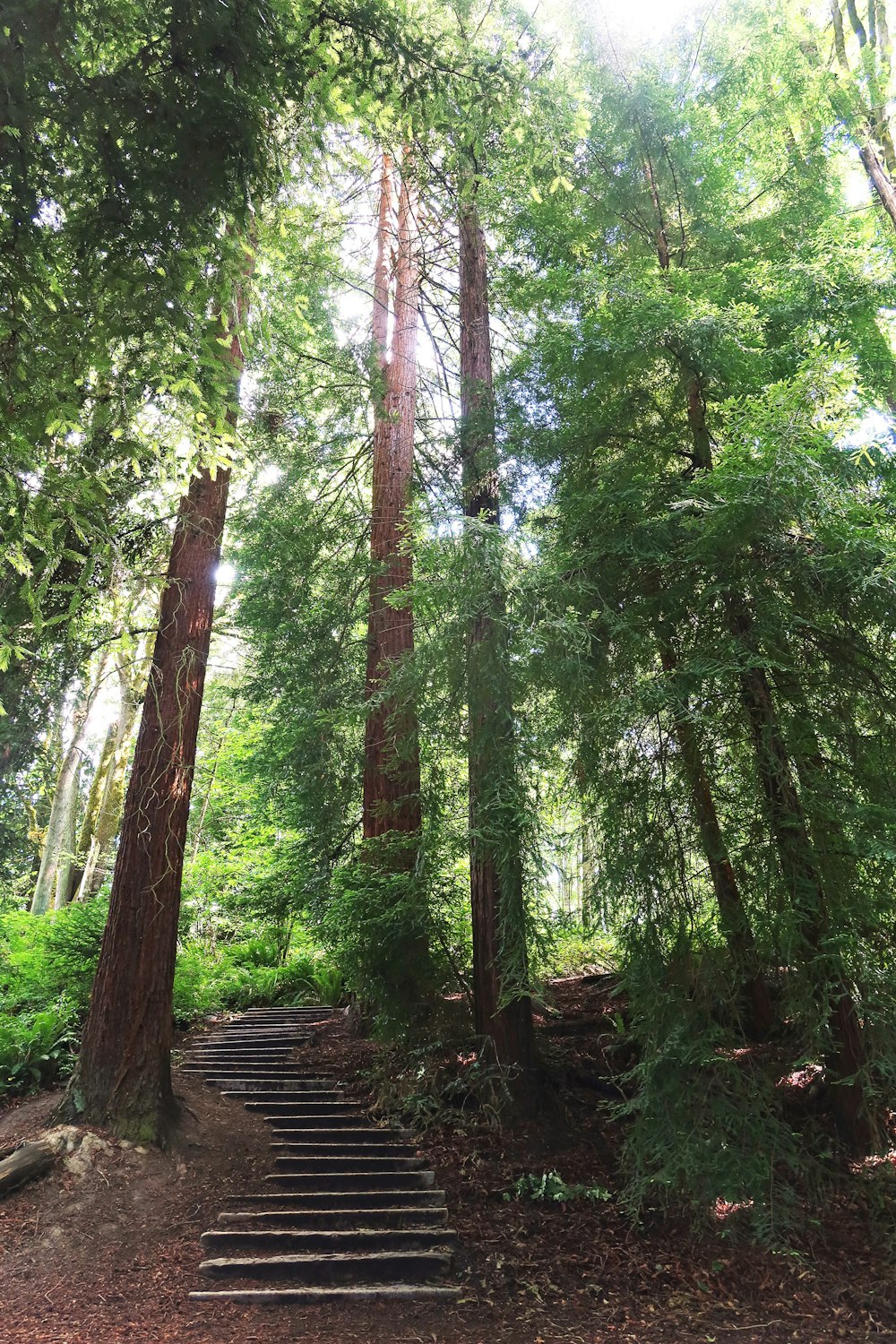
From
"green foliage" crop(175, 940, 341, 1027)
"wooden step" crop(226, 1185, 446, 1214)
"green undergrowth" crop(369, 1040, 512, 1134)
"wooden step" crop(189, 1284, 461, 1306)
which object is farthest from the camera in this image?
"green foliage" crop(175, 940, 341, 1027)

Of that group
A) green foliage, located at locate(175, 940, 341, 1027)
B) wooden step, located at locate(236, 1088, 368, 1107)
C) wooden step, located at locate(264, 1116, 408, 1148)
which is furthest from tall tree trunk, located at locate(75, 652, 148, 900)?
wooden step, located at locate(264, 1116, 408, 1148)

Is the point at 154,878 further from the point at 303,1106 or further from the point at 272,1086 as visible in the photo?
the point at 272,1086

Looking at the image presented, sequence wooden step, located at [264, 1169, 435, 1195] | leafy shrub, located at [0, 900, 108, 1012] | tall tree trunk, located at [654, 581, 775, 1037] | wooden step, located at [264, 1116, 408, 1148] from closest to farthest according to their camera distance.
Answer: tall tree trunk, located at [654, 581, 775, 1037]
wooden step, located at [264, 1169, 435, 1195]
wooden step, located at [264, 1116, 408, 1148]
leafy shrub, located at [0, 900, 108, 1012]

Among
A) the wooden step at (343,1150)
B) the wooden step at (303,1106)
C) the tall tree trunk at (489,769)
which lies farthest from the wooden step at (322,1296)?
the wooden step at (303,1106)

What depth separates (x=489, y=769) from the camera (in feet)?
17.3

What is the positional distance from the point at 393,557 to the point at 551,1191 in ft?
19.3

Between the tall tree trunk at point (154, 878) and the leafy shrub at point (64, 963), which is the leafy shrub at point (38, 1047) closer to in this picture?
the leafy shrub at point (64, 963)

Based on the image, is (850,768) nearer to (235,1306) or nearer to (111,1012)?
(235,1306)

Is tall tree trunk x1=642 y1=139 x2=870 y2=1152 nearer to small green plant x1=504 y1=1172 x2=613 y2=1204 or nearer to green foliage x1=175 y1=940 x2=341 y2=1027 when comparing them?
small green plant x1=504 y1=1172 x2=613 y2=1204

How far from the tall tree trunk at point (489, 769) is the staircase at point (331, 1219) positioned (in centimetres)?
126

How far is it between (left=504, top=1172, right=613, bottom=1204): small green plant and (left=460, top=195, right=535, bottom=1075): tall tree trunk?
86cm

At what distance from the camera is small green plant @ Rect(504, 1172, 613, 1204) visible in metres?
4.85

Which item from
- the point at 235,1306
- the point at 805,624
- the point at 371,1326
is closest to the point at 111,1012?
the point at 235,1306

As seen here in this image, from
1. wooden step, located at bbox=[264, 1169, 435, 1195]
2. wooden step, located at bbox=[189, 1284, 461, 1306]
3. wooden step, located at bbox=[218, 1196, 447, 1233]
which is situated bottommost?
wooden step, located at bbox=[189, 1284, 461, 1306]
